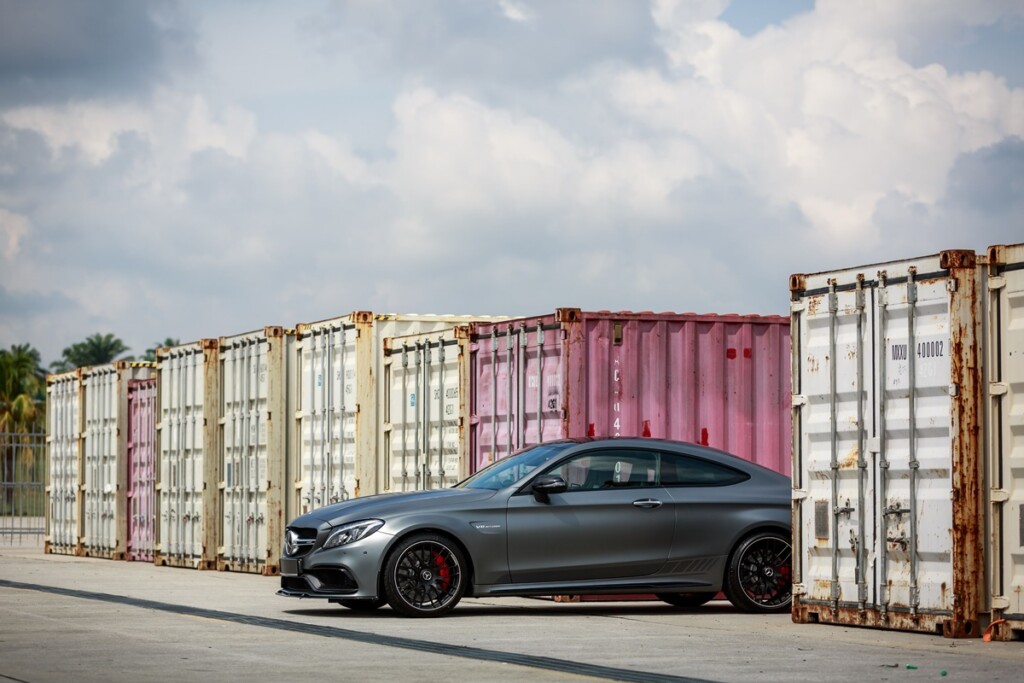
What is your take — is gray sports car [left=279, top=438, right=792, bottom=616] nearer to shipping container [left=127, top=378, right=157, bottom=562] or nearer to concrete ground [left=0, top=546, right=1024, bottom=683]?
concrete ground [left=0, top=546, right=1024, bottom=683]

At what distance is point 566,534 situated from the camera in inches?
602

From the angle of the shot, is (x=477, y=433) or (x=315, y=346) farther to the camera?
(x=315, y=346)

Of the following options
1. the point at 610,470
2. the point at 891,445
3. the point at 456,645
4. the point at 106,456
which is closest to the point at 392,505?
the point at 610,470

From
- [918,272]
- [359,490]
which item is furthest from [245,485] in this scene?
[918,272]

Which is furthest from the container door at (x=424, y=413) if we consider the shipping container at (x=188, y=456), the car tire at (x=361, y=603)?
the shipping container at (x=188, y=456)

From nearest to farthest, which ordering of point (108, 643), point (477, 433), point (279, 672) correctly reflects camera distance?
point (279, 672)
point (108, 643)
point (477, 433)

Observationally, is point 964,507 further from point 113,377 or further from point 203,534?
point 113,377

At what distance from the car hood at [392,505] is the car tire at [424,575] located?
26 cm

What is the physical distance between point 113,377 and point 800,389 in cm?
1711

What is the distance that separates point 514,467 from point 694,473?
1.60 metres

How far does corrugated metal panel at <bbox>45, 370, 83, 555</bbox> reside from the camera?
3059cm

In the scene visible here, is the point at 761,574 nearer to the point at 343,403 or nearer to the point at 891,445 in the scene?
the point at 891,445

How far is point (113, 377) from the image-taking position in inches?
1139

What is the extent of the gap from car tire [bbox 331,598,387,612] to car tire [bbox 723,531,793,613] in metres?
3.07
